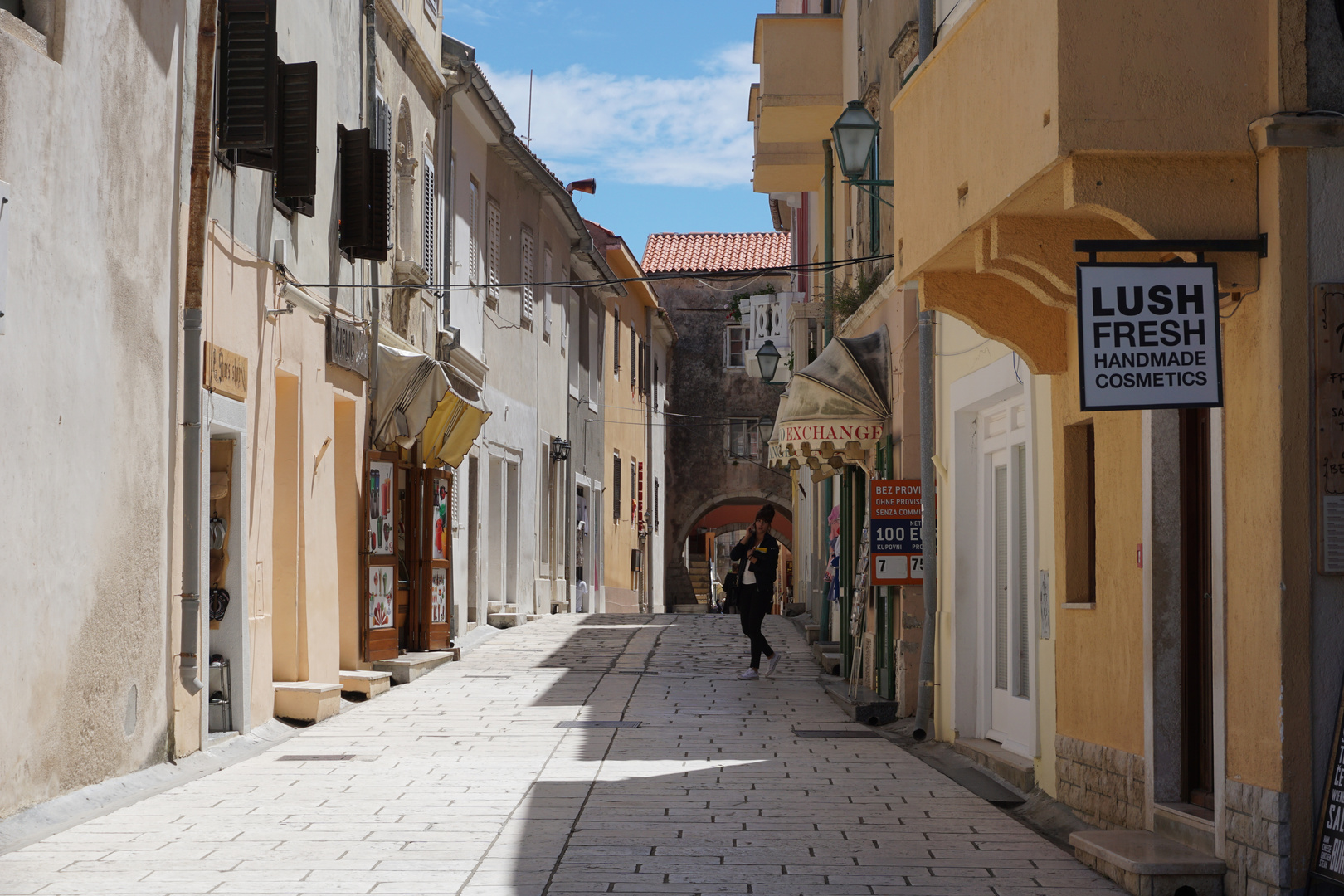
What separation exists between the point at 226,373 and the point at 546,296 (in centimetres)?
1581

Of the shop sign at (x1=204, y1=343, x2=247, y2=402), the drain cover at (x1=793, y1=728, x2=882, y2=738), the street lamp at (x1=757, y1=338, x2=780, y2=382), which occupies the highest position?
the street lamp at (x1=757, y1=338, x2=780, y2=382)

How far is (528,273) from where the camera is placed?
84.5 feet

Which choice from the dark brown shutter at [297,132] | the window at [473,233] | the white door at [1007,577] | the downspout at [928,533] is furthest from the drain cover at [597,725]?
the window at [473,233]

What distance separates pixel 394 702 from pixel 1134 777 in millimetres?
8552

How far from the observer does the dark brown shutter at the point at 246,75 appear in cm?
1134

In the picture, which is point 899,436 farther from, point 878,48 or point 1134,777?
point 1134,777

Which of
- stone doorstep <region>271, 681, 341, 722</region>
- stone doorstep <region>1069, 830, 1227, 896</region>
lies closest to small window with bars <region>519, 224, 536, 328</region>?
stone doorstep <region>271, 681, 341, 722</region>

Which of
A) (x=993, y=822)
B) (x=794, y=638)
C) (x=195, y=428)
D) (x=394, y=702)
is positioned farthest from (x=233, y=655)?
(x=794, y=638)

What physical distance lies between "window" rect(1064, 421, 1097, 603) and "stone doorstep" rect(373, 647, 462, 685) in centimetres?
917

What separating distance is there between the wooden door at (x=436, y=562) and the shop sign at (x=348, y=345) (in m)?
2.64

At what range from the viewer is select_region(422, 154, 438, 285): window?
1903cm

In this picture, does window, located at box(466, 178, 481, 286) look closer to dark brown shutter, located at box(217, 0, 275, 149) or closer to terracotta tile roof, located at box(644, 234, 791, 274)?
dark brown shutter, located at box(217, 0, 275, 149)

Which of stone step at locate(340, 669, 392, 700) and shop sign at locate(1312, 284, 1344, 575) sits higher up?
shop sign at locate(1312, 284, 1344, 575)

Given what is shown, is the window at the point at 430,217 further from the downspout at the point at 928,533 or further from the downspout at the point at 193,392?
the downspout at the point at 193,392
